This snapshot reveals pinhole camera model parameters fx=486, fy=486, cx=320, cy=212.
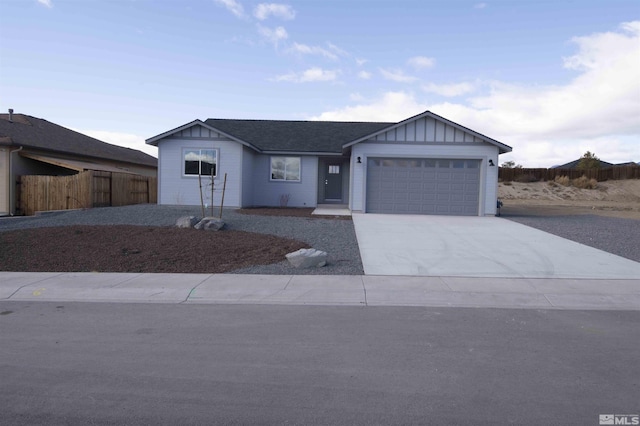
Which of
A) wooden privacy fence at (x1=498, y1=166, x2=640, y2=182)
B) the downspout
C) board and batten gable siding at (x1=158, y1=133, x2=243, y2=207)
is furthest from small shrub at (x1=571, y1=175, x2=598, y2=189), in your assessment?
the downspout

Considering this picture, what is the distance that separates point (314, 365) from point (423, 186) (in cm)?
1678

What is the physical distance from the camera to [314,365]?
5.13 meters

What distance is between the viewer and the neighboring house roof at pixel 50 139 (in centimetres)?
2278

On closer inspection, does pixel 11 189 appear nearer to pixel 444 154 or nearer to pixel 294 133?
pixel 294 133

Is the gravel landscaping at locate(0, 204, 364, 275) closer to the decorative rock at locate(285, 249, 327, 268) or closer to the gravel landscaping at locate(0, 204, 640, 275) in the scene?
the gravel landscaping at locate(0, 204, 640, 275)

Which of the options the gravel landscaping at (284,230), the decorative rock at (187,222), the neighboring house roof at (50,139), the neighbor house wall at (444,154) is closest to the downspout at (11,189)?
the neighboring house roof at (50,139)

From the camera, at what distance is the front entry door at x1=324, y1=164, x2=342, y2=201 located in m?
27.2

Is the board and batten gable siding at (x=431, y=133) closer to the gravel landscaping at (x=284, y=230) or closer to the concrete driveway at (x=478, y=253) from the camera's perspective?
the gravel landscaping at (x=284, y=230)

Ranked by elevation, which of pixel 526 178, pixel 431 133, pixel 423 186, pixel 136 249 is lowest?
pixel 136 249

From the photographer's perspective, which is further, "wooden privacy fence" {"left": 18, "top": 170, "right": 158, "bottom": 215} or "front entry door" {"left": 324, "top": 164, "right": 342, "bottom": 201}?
"front entry door" {"left": 324, "top": 164, "right": 342, "bottom": 201}

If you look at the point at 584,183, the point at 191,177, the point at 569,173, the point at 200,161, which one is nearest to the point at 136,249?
the point at 191,177

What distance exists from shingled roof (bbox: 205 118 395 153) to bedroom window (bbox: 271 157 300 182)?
61 centimetres

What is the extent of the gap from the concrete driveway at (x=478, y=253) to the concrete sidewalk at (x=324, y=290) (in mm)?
646

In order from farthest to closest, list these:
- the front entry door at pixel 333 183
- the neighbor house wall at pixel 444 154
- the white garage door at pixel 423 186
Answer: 1. the front entry door at pixel 333 183
2. the white garage door at pixel 423 186
3. the neighbor house wall at pixel 444 154
